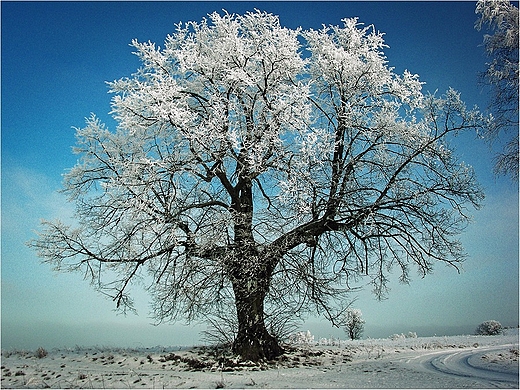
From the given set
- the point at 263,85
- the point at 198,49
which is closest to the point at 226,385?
the point at 263,85

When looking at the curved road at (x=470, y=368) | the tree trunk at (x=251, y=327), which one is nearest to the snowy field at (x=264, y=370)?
the curved road at (x=470, y=368)

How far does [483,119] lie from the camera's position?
11.6m

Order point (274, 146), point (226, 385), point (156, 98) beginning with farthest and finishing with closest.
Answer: point (274, 146)
point (156, 98)
point (226, 385)

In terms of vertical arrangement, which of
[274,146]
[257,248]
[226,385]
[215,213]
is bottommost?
[226,385]

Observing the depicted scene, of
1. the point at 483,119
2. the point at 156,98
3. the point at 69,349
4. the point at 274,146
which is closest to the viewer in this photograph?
the point at 156,98

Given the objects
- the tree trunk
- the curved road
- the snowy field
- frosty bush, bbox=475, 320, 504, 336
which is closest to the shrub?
the snowy field

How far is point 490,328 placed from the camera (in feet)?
70.5

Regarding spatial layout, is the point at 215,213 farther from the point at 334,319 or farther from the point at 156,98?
the point at 334,319

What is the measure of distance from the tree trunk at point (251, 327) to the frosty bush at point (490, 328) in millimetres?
15373

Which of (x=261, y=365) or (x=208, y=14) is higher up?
(x=208, y=14)

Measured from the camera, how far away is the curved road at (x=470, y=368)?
777 cm

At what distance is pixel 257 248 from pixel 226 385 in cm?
309

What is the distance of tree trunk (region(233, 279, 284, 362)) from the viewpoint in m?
10.5

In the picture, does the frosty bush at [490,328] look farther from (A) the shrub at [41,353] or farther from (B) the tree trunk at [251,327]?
(A) the shrub at [41,353]
